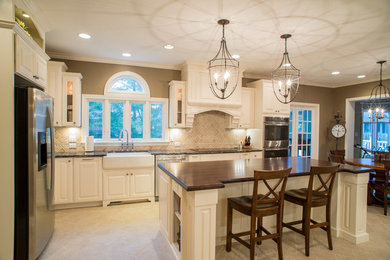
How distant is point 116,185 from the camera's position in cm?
402

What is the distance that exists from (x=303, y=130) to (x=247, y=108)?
7.80ft

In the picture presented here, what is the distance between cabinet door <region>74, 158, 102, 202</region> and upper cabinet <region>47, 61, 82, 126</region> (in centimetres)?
80

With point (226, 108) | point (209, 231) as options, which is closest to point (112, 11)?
point (209, 231)

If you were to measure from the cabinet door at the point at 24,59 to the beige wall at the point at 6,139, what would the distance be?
0.30 feet

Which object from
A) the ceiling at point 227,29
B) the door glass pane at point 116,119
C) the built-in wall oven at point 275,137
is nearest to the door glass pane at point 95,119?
the door glass pane at point 116,119

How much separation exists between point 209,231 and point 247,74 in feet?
14.8

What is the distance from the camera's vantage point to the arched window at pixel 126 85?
4586mm

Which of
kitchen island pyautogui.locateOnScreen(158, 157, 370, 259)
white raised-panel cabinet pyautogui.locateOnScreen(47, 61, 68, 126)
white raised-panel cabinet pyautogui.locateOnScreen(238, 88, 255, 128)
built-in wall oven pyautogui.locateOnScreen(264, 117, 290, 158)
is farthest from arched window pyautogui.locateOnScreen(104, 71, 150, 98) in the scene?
built-in wall oven pyautogui.locateOnScreen(264, 117, 290, 158)

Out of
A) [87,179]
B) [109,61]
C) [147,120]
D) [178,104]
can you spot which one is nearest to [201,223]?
[87,179]

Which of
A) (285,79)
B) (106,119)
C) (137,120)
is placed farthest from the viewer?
(137,120)

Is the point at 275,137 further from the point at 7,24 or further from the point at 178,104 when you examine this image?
the point at 7,24

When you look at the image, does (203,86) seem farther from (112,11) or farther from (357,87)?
(357,87)

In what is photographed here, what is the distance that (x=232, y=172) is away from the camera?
2426 mm

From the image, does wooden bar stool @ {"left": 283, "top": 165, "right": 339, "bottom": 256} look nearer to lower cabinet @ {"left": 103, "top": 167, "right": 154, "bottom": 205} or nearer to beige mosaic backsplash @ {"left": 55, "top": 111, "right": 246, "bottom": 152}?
lower cabinet @ {"left": 103, "top": 167, "right": 154, "bottom": 205}
